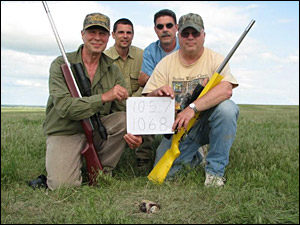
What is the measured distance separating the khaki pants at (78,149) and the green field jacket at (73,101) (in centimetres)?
13

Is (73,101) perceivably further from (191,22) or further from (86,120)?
(191,22)

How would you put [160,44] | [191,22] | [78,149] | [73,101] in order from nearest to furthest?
[73,101] → [191,22] → [78,149] → [160,44]

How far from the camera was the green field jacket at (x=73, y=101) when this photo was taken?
192 inches

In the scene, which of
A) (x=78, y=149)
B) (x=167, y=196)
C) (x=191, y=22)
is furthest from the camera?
(x=78, y=149)

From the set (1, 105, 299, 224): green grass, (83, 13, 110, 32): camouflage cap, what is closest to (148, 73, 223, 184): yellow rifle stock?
(1, 105, 299, 224): green grass

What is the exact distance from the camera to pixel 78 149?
535cm

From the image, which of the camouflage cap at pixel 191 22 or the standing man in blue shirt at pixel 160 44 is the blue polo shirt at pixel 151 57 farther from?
the camouflage cap at pixel 191 22

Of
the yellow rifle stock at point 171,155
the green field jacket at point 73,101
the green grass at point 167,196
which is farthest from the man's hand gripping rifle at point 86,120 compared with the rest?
the yellow rifle stock at point 171,155

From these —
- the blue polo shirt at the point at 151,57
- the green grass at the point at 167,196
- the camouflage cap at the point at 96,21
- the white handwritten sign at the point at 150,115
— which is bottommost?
the green grass at the point at 167,196

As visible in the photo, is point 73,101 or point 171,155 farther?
point 171,155

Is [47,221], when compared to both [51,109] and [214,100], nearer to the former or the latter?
[51,109]

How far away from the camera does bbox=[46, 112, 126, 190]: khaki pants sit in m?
5.16

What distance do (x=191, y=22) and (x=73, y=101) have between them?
1.84m

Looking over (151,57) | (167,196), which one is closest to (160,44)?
(151,57)
